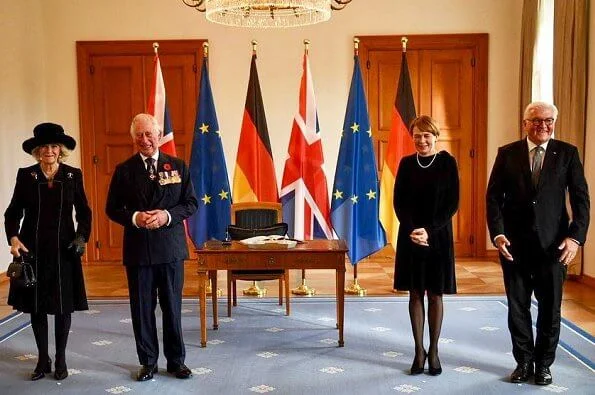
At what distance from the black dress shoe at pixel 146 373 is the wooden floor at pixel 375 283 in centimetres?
219

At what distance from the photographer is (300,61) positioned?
7668 mm

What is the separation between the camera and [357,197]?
605 cm

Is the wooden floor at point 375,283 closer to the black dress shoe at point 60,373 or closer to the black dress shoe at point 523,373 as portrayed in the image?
the black dress shoe at point 523,373

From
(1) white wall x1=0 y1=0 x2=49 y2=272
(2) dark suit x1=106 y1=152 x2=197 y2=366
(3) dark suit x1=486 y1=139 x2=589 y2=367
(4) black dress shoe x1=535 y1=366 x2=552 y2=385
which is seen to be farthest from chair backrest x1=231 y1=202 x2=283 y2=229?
(1) white wall x1=0 y1=0 x2=49 y2=272

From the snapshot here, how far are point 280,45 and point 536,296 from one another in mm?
4847

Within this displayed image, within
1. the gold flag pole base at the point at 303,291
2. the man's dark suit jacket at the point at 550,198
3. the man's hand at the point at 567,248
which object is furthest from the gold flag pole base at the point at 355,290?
the man's hand at the point at 567,248

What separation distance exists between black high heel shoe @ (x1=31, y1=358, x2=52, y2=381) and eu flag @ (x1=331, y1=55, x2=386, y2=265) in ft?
9.41

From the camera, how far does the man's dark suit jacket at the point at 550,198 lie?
11.4ft

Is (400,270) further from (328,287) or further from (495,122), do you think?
(495,122)

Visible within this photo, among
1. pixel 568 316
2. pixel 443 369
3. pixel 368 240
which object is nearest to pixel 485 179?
pixel 368 240

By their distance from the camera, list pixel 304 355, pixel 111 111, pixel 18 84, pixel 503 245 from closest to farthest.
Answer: pixel 503 245
pixel 304 355
pixel 18 84
pixel 111 111

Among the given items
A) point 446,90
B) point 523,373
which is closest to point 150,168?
point 523,373

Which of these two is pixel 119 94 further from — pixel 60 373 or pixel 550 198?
pixel 550 198

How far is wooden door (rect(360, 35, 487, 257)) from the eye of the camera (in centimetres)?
763
